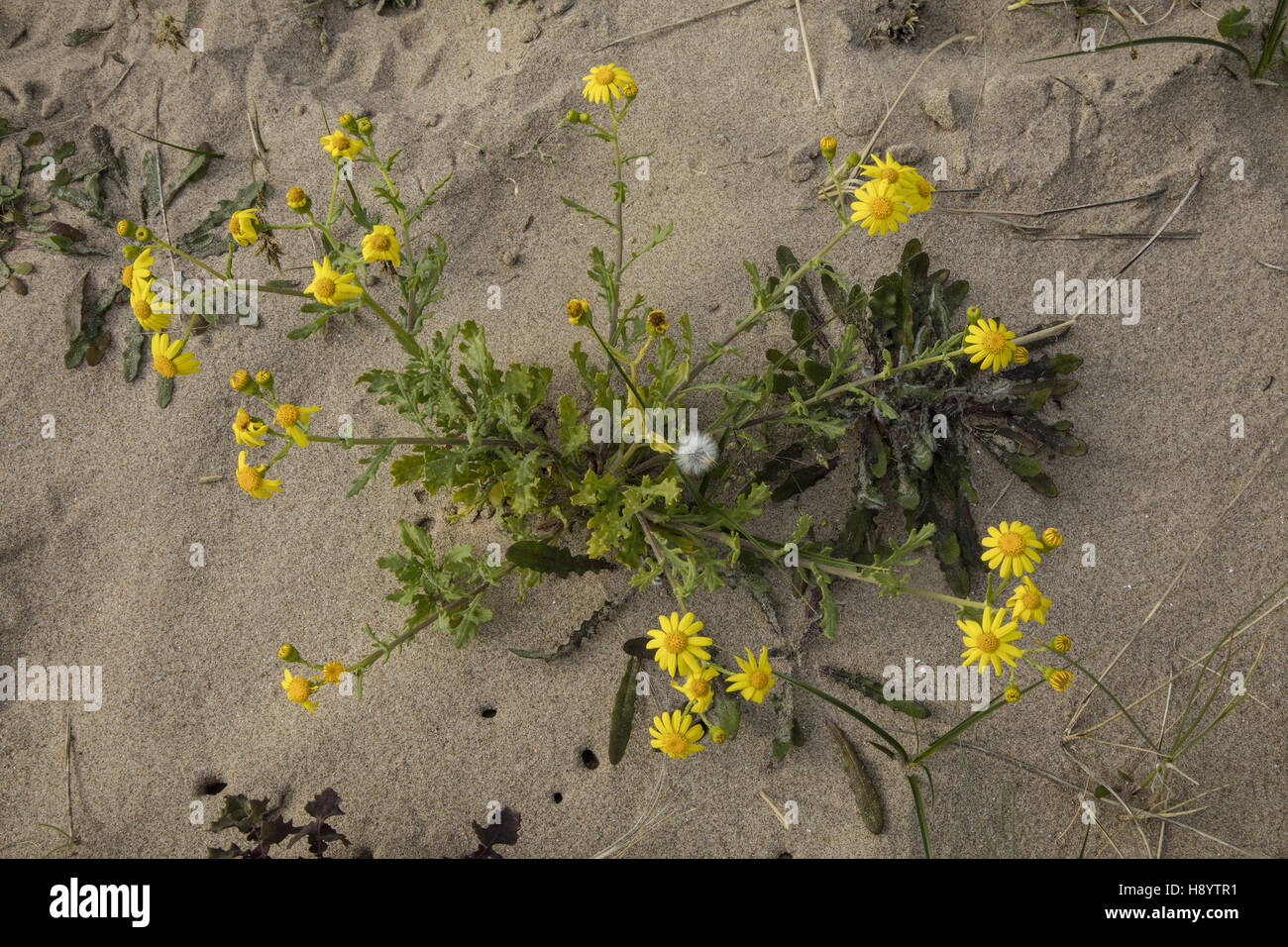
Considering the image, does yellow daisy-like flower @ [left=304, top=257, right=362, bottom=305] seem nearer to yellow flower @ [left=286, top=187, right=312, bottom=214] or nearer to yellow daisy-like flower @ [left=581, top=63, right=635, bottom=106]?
yellow flower @ [left=286, top=187, right=312, bottom=214]

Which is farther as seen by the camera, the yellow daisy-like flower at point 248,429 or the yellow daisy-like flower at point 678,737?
the yellow daisy-like flower at point 678,737

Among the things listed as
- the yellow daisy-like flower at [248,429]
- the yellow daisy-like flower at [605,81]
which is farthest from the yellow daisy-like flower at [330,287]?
the yellow daisy-like flower at [605,81]

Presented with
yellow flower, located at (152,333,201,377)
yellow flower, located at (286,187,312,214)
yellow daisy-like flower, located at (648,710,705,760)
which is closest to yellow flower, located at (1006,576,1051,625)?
yellow daisy-like flower, located at (648,710,705,760)

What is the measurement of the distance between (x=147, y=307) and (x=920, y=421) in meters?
2.40

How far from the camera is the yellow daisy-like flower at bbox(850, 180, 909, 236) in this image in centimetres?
250

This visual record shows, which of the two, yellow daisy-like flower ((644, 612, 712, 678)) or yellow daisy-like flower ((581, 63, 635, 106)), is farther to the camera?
yellow daisy-like flower ((581, 63, 635, 106))

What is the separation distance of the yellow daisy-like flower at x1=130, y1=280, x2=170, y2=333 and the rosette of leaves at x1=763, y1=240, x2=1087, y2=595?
183 cm

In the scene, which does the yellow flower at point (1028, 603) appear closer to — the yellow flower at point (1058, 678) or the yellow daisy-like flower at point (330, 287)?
the yellow flower at point (1058, 678)

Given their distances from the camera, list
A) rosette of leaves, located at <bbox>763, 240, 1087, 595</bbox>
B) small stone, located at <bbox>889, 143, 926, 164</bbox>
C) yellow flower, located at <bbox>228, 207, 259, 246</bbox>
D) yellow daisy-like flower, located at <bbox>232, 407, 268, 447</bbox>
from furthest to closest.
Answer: small stone, located at <bbox>889, 143, 926, 164</bbox> → rosette of leaves, located at <bbox>763, 240, 1087, 595</bbox> → yellow flower, located at <bbox>228, 207, 259, 246</bbox> → yellow daisy-like flower, located at <bbox>232, 407, 268, 447</bbox>

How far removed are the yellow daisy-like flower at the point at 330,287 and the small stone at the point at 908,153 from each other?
2173mm

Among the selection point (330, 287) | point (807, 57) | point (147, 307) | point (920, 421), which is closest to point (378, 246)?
point (330, 287)

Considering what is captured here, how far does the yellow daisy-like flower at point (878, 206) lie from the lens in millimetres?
2502

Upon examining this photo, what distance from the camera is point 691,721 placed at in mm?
3061

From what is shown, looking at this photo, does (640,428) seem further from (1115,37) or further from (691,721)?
(1115,37)
